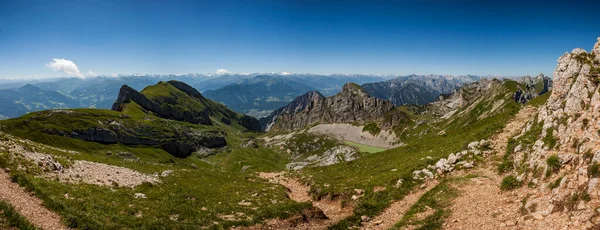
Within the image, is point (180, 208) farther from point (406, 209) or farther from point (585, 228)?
point (585, 228)

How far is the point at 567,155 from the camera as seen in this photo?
58.4 feet

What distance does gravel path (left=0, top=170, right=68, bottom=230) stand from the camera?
16.5 meters

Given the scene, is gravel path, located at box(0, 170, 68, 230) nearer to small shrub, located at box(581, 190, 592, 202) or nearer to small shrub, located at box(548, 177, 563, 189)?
small shrub, located at box(581, 190, 592, 202)

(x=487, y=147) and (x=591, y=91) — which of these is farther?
(x=487, y=147)

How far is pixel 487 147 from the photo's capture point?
31.6 meters

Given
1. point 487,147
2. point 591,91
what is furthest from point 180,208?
point 591,91

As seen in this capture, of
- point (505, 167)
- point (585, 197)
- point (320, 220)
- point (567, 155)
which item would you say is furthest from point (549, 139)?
point (320, 220)

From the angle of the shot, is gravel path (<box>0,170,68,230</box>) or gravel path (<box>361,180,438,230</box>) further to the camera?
gravel path (<box>361,180,438,230</box>)

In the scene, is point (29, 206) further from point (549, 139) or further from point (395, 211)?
point (549, 139)

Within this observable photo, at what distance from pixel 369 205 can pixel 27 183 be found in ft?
92.9

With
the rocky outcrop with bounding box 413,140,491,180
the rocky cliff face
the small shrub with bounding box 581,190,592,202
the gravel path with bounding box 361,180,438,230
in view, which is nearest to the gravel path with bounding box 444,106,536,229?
the rocky cliff face

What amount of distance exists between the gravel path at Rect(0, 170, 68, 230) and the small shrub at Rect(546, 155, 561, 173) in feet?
102

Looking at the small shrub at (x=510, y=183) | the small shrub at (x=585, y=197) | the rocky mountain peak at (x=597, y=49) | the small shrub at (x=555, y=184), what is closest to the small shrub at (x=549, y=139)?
the small shrub at (x=510, y=183)

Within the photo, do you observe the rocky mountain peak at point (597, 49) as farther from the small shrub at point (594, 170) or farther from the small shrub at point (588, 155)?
the small shrub at point (594, 170)
